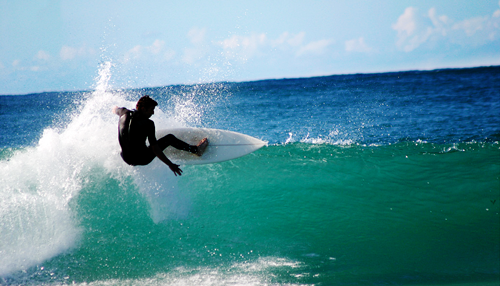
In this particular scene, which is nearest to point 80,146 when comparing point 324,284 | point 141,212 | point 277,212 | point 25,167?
point 25,167

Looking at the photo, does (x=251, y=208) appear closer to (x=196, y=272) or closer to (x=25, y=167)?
(x=196, y=272)

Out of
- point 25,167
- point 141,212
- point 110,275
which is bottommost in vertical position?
point 110,275

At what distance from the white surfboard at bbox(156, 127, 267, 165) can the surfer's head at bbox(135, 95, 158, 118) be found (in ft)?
4.49

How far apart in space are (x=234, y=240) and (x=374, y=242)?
7.24 feet

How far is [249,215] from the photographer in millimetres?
5914

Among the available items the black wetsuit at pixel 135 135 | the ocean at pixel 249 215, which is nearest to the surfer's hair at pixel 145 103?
the black wetsuit at pixel 135 135

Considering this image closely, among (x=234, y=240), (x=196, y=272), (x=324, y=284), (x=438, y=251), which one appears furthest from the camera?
(x=234, y=240)

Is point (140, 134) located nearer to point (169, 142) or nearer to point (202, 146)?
point (169, 142)

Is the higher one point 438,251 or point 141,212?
point 141,212

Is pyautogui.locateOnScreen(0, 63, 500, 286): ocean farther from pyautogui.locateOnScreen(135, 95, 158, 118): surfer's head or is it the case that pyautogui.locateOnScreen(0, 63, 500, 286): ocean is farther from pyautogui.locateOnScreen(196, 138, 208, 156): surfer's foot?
pyautogui.locateOnScreen(135, 95, 158, 118): surfer's head

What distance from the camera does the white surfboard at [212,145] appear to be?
18.9 feet

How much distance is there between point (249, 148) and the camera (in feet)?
19.1

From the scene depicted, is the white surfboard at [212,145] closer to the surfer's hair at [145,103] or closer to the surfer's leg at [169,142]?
the surfer's leg at [169,142]

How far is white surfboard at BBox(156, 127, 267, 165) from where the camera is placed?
5.77 metres
